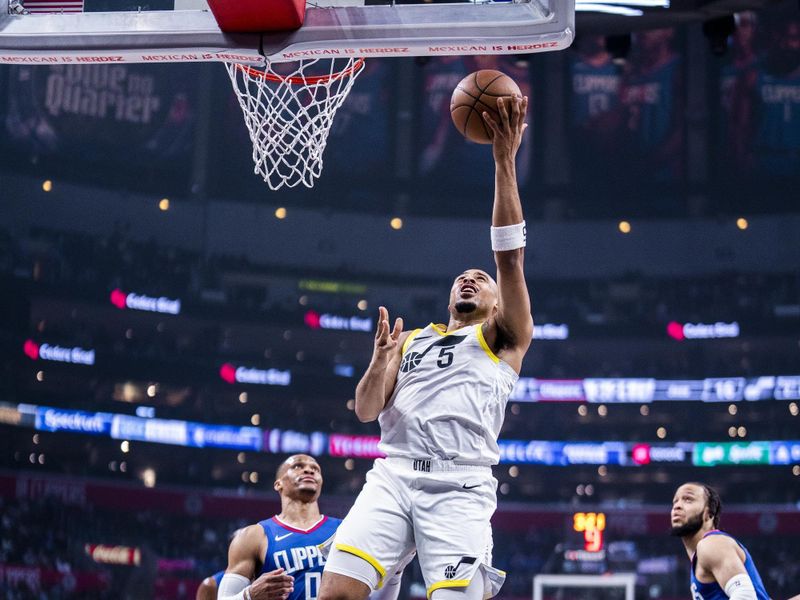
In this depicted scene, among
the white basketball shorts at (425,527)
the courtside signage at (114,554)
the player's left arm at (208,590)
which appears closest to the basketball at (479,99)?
the white basketball shorts at (425,527)

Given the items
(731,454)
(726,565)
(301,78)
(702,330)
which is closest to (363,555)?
(726,565)

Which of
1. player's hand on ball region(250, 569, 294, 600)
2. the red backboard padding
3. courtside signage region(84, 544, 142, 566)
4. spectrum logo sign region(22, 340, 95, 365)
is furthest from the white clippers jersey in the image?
spectrum logo sign region(22, 340, 95, 365)

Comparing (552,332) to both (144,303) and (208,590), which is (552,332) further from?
(208,590)

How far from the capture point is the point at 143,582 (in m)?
23.3

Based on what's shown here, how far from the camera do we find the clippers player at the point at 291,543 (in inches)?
224

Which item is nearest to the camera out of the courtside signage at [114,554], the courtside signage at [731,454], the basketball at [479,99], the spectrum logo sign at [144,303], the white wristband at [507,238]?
the white wristband at [507,238]

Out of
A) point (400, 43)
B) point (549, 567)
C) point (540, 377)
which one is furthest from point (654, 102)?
point (400, 43)

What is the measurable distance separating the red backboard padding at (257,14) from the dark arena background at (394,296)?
2035 cm

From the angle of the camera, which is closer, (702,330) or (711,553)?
(711,553)

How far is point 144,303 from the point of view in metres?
27.4

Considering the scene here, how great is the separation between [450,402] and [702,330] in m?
Result: 24.8

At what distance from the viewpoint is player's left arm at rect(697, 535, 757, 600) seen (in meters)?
5.30

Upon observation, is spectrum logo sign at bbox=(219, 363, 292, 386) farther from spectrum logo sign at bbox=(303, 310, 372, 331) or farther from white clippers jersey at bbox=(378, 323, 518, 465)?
white clippers jersey at bbox=(378, 323, 518, 465)

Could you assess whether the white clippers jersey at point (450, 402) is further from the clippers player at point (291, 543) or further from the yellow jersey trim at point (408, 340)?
the clippers player at point (291, 543)
